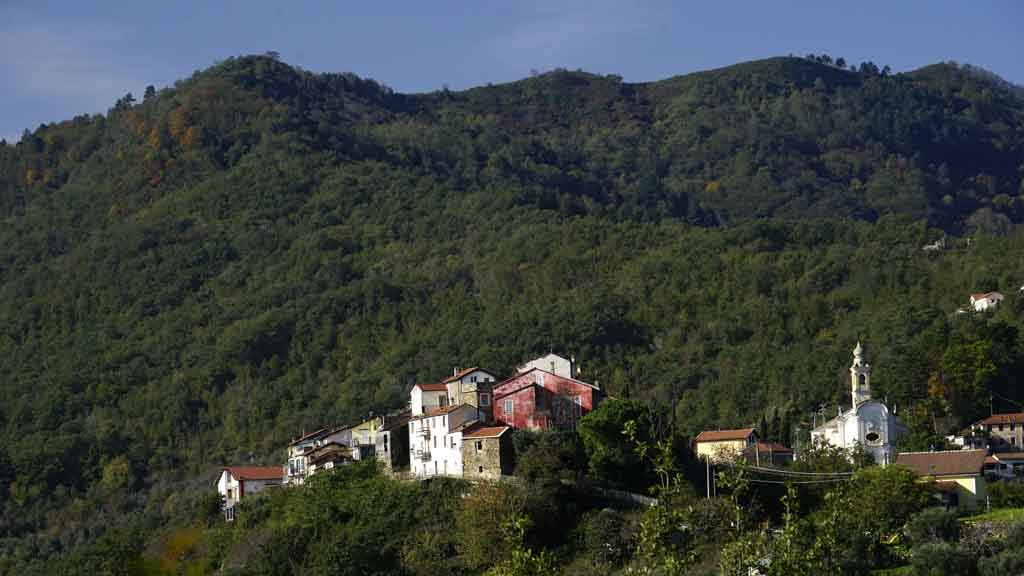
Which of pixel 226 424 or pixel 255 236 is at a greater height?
pixel 255 236

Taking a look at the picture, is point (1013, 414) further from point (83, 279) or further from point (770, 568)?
point (83, 279)

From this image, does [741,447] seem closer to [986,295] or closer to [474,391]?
[474,391]

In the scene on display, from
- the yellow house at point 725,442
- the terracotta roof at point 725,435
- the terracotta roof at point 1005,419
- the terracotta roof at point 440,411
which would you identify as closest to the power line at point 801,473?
the yellow house at point 725,442

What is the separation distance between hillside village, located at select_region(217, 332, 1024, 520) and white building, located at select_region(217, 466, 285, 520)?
75 millimetres

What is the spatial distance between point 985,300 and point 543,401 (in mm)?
41912

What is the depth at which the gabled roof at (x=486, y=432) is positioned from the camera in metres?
65.0

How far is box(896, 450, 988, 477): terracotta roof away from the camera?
6519 centimetres

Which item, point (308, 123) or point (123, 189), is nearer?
point (123, 189)

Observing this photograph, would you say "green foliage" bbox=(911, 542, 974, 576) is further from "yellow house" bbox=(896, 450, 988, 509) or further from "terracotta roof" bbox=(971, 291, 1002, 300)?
"terracotta roof" bbox=(971, 291, 1002, 300)

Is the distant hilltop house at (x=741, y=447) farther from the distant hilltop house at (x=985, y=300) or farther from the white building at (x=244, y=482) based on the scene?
the distant hilltop house at (x=985, y=300)

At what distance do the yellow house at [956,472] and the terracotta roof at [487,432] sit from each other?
15.3 m

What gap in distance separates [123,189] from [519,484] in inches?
4828

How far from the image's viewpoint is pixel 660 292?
12525 centimetres

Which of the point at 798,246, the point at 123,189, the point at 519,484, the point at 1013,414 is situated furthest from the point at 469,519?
the point at 123,189
